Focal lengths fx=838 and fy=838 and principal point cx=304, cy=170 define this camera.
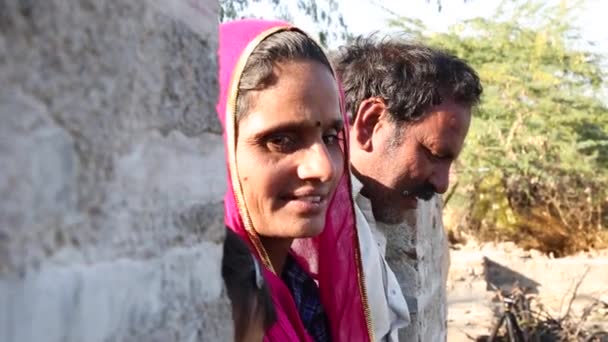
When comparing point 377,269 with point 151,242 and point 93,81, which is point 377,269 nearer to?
point 151,242

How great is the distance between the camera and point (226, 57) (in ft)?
5.35

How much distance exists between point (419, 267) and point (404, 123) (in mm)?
912

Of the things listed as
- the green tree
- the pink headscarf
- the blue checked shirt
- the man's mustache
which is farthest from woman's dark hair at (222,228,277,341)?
the green tree

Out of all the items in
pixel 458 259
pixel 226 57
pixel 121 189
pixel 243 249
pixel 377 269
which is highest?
pixel 226 57

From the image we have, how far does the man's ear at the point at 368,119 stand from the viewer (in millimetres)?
2717

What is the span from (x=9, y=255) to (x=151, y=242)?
26 cm

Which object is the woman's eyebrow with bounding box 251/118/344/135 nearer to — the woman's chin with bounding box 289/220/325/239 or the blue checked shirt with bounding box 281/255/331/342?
the woman's chin with bounding box 289/220/325/239

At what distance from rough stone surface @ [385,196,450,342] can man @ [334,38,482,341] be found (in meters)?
0.56

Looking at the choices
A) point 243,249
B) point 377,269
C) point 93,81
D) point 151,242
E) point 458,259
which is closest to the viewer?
point 93,81

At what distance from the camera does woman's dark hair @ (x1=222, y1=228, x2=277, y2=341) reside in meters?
1.22

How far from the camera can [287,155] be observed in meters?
1.56

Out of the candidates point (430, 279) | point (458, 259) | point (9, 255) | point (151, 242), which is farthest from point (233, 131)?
point (458, 259)

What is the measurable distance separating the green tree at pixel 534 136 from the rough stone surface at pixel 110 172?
1189 centimetres

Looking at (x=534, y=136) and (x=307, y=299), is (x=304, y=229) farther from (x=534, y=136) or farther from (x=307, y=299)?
(x=534, y=136)
